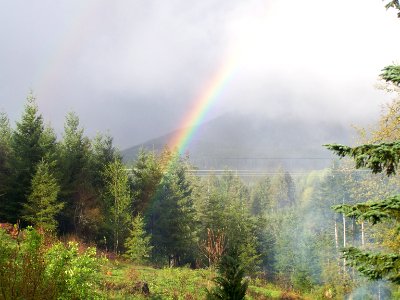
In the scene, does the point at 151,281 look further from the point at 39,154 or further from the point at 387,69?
the point at 387,69

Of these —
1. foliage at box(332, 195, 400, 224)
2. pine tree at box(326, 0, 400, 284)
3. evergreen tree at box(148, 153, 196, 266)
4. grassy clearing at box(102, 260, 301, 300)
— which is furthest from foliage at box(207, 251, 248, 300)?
evergreen tree at box(148, 153, 196, 266)

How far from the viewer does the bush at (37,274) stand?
6793 mm

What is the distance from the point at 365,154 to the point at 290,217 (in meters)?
77.5

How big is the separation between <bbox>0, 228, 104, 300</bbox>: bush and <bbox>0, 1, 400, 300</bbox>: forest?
28mm

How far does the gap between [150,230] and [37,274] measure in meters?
42.8

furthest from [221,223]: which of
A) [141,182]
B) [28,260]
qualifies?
[28,260]

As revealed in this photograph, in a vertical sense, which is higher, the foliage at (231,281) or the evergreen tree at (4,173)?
the evergreen tree at (4,173)

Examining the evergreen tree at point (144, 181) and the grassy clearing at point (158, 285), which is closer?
the grassy clearing at point (158, 285)

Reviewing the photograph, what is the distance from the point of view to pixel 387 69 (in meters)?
5.09

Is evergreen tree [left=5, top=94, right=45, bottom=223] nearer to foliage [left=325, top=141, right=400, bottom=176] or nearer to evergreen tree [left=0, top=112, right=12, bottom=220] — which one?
evergreen tree [left=0, top=112, right=12, bottom=220]

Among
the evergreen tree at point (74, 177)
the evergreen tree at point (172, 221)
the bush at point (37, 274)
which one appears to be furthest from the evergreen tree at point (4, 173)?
the bush at point (37, 274)

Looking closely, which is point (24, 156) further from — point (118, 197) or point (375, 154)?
point (375, 154)

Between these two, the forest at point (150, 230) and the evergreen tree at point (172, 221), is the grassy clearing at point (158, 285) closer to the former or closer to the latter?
the forest at point (150, 230)

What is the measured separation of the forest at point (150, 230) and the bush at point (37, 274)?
0.09 ft
